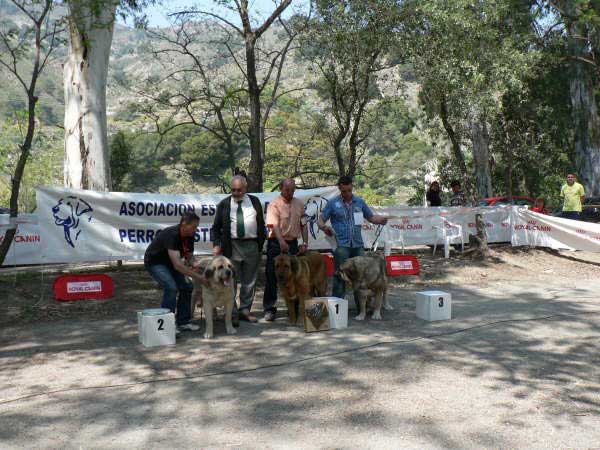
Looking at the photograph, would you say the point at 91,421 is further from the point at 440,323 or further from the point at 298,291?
the point at 440,323

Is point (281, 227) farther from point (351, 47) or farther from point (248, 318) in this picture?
point (351, 47)

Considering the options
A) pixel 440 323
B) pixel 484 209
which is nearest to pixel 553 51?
pixel 484 209

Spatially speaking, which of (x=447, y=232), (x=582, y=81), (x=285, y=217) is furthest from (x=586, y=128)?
(x=285, y=217)

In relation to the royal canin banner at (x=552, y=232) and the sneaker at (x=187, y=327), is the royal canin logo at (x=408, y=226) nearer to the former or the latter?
the royal canin banner at (x=552, y=232)

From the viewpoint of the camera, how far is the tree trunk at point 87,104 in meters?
10.9

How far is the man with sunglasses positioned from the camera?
27.4 feet

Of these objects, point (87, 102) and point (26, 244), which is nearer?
point (87, 102)

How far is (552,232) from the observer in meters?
16.6

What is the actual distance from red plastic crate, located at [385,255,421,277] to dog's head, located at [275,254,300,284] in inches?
190

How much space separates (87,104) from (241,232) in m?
4.87

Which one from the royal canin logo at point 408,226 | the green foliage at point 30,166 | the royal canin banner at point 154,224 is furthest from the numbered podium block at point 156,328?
the green foliage at point 30,166

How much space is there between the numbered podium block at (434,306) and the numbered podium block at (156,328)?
138 inches

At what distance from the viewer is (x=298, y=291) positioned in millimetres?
7891

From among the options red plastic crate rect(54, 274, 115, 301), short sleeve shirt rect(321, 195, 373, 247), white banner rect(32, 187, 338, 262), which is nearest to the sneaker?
→ short sleeve shirt rect(321, 195, 373, 247)
